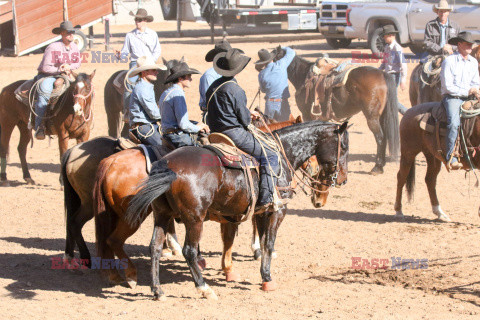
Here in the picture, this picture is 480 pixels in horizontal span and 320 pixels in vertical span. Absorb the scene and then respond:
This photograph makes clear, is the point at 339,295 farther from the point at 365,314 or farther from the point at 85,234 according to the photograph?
the point at 85,234

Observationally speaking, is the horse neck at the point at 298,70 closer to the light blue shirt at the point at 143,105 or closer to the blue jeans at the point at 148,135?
the light blue shirt at the point at 143,105

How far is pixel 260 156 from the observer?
299 inches

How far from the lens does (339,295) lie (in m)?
7.34

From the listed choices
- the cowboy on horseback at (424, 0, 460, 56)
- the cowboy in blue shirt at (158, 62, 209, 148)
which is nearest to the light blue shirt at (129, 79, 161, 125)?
the cowboy in blue shirt at (158, 62, 209, 148)

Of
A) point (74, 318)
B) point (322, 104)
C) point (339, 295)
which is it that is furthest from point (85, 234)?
point (322, 104)

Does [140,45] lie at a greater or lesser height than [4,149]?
greater

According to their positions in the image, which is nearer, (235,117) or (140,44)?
(235,117)

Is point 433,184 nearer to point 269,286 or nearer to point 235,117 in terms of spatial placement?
point 269,286

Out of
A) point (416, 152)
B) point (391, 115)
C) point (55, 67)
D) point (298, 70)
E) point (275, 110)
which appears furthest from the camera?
point (298, 70)

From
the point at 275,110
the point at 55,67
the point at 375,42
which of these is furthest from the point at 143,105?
the point at 375,42

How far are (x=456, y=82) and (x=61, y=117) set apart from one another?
6807 millimetres

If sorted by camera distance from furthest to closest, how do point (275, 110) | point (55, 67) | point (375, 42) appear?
point (375, 42) → point (275, 110) → point (55, 67)

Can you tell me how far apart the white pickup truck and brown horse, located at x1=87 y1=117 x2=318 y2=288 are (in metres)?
13.9

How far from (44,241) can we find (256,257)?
9.79ft
